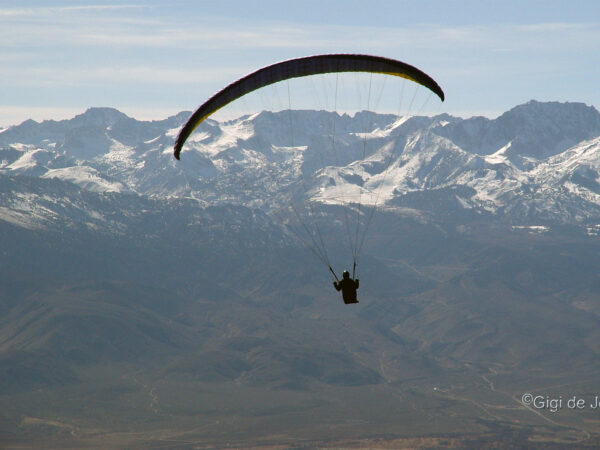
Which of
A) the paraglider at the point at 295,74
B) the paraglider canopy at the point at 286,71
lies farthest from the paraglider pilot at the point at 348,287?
the paraglider canopy at the point at 286,71

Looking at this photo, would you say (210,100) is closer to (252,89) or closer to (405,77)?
(252,89)

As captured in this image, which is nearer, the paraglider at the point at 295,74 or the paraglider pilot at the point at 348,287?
the paraglider at the point at 295,74

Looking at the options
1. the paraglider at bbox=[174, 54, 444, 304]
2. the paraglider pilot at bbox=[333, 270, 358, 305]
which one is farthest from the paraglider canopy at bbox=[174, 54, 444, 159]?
the paraglider pilot at bbox=[333, 270, 358, 305]

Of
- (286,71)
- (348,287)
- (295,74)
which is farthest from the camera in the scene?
(295,74)

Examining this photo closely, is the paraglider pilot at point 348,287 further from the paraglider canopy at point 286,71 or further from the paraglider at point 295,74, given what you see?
the paraglider canopy at point 286,71

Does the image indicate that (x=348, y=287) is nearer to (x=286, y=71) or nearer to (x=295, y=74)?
(x=295, y=74)

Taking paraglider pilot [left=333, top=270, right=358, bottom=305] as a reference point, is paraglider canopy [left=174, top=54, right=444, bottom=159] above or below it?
above

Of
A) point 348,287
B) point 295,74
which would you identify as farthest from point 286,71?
point 348,287

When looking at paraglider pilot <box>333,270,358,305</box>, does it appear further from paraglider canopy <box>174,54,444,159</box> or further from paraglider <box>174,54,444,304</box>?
paraglider canopy <box>174,54,444,159</box>
